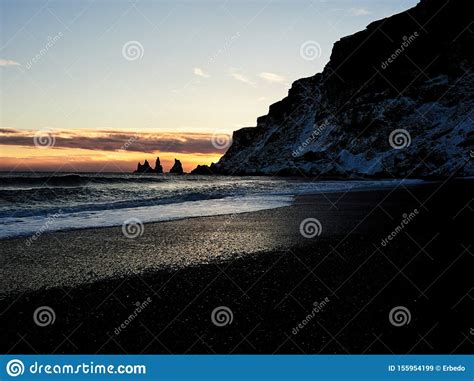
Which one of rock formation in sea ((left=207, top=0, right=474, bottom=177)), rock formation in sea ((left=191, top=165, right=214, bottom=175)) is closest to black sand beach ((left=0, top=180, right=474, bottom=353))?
rock formation in sea ((left=207, top=0, right=474, bottom=177))

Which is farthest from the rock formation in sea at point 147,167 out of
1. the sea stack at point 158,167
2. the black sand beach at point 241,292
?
the black sand beach at point 241,292

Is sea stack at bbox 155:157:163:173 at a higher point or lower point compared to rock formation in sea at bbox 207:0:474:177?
lower

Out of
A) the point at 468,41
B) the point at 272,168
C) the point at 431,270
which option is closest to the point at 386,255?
the point at 431,270

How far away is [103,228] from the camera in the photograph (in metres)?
10.7

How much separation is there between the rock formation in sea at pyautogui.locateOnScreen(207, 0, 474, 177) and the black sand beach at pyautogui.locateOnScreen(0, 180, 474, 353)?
55214mm

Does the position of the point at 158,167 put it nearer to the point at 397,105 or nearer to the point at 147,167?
the point at 147,167

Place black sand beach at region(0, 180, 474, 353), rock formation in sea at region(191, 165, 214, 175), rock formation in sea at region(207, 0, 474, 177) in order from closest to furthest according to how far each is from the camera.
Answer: black sand beach at region(0, 180, 474, 353) < rock formation in sea at region(207, 0, 474, 177) < rock formation in sea at region(191, 165, 214, 175)

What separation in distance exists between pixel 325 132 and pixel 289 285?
3424 inches

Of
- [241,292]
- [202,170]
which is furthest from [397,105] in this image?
[202,170]

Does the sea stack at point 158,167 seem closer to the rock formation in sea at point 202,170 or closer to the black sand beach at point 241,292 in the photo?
the rock formation in sea at point 202,170

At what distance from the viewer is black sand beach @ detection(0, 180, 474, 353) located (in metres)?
3.67

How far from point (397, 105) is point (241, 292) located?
247 feet

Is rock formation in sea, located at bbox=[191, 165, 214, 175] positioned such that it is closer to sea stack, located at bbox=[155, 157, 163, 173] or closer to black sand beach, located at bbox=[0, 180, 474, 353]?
sea stack, located at bbox=[155, 157, 163, 173]

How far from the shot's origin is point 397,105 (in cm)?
7162
